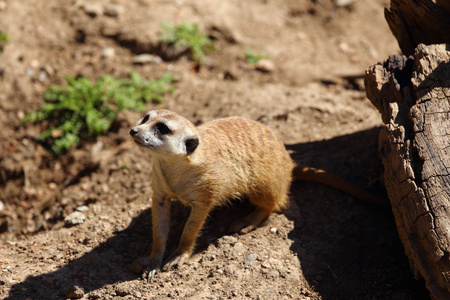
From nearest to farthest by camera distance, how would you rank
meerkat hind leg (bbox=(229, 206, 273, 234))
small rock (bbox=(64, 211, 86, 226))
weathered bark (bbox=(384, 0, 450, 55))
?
weathered bark (bbox=(384, 0, 450, 55)) < meerkat hind leg (bbox=(229, 206, 273, 234)) < small rock (bbox=(64, 211, 86, 226))

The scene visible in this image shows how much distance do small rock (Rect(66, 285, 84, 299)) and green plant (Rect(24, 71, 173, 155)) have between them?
2.39 metres

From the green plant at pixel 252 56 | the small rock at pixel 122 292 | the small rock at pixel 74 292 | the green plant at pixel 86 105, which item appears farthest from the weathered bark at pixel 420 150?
the green plant at pixel 86 105

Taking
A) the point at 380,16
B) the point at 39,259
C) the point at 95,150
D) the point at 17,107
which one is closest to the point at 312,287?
the point at 39,259

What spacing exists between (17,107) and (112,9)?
180 cm

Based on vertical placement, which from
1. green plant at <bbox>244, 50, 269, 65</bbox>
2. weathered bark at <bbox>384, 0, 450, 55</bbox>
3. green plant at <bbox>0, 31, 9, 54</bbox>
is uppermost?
weathered bark at <bbox>384, 0, 450, 55</bbox>

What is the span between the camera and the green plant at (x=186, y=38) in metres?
5.98

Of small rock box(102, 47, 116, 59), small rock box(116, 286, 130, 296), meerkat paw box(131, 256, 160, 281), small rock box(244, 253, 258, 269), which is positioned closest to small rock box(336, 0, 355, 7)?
small rock box(102, 47, 116, 59)

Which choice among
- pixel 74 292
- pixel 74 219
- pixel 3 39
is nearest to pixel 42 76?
pixel 3 39

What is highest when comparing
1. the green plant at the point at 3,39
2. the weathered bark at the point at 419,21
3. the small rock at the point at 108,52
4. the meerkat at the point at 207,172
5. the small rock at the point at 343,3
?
the small rock at the point at 343,3

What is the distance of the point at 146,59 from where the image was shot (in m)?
5.97

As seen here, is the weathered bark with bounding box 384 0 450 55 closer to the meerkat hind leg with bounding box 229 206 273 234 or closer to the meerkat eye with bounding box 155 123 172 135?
the meerkat hind leg with bounding box 229 206 273 234

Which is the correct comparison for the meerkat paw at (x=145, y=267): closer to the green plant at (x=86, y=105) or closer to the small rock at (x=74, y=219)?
the small rock at (x=74, y=219)

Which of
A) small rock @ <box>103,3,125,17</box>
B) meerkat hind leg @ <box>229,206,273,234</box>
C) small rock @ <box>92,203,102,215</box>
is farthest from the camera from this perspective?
small rock @ <box>103,3,125,17</box>

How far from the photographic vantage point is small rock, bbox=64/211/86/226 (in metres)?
4.13
